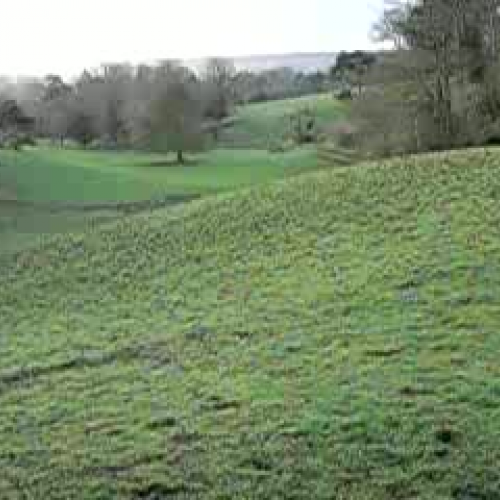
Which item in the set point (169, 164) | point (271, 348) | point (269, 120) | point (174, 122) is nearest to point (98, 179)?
point (169, 164)

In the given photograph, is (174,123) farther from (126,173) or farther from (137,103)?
(126,173)

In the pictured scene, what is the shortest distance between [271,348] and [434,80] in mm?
29670

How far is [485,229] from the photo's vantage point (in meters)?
19.2

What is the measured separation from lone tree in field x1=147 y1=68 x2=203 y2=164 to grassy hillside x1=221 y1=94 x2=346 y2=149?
10.5m

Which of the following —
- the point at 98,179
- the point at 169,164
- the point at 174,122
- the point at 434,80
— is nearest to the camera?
the point at 434,80

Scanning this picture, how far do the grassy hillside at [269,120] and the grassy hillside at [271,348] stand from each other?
2087 inches

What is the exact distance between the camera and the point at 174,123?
64188 mm

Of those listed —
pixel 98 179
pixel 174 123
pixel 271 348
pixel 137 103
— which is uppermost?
pixel 137 103

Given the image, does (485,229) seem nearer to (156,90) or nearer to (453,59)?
(453,59)

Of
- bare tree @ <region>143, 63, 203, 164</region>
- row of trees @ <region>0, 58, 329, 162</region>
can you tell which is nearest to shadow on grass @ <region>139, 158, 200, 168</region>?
bare tree @ <region>143, 63, 203, 164</region>

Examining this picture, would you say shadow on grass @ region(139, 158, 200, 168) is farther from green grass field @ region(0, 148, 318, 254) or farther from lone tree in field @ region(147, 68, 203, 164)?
lone tree in field @ region(147, 68, 203, 164)

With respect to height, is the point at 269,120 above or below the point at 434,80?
below

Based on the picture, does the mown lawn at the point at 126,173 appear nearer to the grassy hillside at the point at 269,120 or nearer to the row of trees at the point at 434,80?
the row of trees at the point at 434,80

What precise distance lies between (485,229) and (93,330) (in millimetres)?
6960
